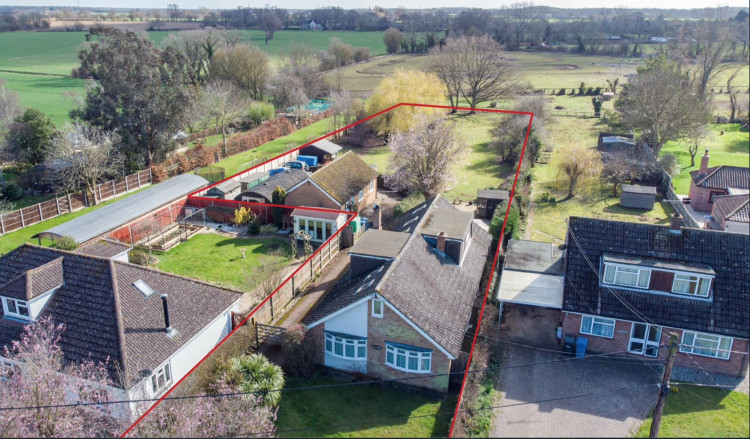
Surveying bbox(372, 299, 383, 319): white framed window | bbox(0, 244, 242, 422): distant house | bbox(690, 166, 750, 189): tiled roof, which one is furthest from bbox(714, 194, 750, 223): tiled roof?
bbox(0, 244, 242, 422): distant house

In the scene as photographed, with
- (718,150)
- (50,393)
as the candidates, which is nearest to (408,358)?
(50,393)

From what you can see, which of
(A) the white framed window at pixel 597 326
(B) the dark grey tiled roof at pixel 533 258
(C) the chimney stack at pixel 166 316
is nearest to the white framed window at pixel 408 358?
(A) the white framed window at pixel 597 326

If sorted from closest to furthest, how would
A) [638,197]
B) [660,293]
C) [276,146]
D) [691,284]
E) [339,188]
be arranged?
[691,284], [660,293], [339,188], [638,197], [276,146]

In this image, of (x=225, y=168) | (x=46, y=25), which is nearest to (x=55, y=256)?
(x=225, y=168)

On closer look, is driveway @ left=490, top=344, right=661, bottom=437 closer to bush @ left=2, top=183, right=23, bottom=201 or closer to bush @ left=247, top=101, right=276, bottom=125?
bush @ left=2, top=183, right=23, bottom=201

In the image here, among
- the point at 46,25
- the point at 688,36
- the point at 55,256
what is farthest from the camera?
the point at 46,25

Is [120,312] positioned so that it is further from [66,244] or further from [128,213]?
[128,213]

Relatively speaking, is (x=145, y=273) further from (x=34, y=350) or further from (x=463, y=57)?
(x=463, y=57)
